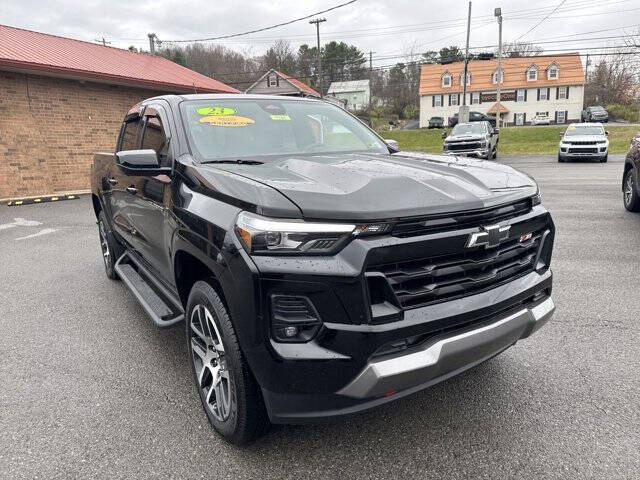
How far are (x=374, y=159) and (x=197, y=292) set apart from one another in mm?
1367

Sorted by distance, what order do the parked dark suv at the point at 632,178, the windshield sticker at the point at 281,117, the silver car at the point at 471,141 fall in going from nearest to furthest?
the windshield sticker at the point at 281,117 → the parked dark suv at the point at 632,178 → the silver car at the point at 471,141

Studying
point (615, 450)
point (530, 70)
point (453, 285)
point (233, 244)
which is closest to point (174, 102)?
point (233, 244)

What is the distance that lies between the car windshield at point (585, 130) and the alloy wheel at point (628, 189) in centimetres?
1304

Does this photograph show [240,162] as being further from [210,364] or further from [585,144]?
[585,144]

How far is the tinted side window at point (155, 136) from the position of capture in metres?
3.12

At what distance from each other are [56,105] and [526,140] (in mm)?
32517

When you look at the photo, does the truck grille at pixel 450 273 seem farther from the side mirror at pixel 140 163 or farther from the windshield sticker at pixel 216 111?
the windshield sticker at pixel 216 111

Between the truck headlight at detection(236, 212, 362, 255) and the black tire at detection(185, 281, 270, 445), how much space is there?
1.46 ft

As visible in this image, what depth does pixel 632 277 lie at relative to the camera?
16.0 feet

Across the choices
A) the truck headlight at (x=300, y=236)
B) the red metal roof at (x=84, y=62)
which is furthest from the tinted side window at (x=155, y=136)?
the red metal roof at (x=84, y=62)

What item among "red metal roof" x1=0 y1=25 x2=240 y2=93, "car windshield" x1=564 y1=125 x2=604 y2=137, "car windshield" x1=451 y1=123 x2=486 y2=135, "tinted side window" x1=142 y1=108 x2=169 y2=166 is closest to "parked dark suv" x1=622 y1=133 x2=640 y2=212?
"tinted side window" x1=142 y1=108 x2=169 y2=166

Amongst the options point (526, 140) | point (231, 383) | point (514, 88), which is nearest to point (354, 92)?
point (514, 88)

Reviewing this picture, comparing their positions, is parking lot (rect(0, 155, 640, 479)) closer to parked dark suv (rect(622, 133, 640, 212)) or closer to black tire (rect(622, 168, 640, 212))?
parked dark suv (rect(622, 133, 640, 212))

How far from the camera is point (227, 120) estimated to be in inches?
130
